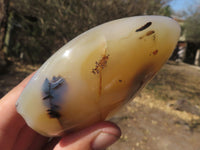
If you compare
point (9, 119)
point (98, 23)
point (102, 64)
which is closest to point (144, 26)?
point (102, 64)

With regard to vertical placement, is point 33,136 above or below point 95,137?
below

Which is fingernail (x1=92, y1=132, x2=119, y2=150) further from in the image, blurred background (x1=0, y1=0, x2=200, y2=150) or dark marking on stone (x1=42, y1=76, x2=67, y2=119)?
blurred background (x1=0, y1=0, x2=200, y2=150)

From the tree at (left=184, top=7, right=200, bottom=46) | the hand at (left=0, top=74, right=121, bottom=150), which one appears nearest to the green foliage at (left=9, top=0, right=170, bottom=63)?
the hand at (left=0, top=74, right=121, bottom=150)

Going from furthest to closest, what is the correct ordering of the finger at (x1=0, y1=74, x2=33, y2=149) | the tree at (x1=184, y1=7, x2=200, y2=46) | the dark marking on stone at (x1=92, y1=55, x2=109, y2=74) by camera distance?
the tree at (x1=184, y1=7, x2=200, y2=46) < the finger at (x1=0, y1=74, x2=33, y2=149) < the dark marking on stone at (x1=92, y1=55, x2=109, y2=74)

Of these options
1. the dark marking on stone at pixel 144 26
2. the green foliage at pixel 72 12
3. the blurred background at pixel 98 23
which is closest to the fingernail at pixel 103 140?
the dark marking on stone at pixel 144 26

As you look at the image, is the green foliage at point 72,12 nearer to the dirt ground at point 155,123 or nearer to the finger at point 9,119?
the dirt ground at point 155,123

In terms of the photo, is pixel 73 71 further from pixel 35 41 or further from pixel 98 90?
pixel 35 41

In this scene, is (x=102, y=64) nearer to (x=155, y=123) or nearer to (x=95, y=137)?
(x=95, y=137)
